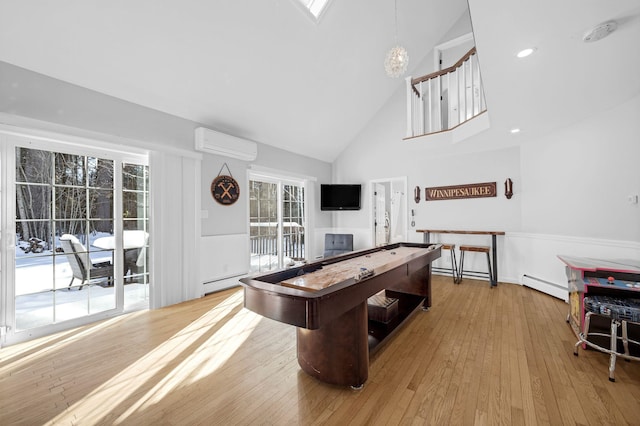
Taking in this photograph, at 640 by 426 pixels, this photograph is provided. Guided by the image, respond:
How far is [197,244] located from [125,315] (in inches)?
46.5

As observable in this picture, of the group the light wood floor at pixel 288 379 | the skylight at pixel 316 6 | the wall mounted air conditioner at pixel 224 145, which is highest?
the skylight at pixel 316 6

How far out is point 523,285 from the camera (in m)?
4.52

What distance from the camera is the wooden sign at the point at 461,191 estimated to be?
16.0ft

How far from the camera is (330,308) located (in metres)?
1.53

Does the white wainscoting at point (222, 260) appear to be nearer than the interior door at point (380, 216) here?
Yes

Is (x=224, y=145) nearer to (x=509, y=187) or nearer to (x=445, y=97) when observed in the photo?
(x=445, y=97)

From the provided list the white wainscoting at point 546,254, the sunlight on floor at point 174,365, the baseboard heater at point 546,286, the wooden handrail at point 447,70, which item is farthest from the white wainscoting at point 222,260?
the baseboard heater at point 546,286

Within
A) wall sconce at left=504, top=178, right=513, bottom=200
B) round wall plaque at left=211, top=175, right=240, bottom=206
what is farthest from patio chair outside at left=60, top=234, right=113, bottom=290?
wall sconce at left=504, top=178, right=513, bottom=200

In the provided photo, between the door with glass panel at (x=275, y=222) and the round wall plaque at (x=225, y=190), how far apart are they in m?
0.54

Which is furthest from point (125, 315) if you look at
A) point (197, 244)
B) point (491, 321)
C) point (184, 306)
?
point (491, 321)

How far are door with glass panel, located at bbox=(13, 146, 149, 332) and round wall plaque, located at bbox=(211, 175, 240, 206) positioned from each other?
933 millimetres

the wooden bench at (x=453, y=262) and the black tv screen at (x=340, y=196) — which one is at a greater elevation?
the black tv screen at (x=340, y=196)

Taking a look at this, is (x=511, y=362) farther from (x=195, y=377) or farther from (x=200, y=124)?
(x=200, y=124)

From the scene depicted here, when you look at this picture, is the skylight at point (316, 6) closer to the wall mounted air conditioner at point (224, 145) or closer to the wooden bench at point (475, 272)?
the wall mounted air conditioner at point (224, 145)
